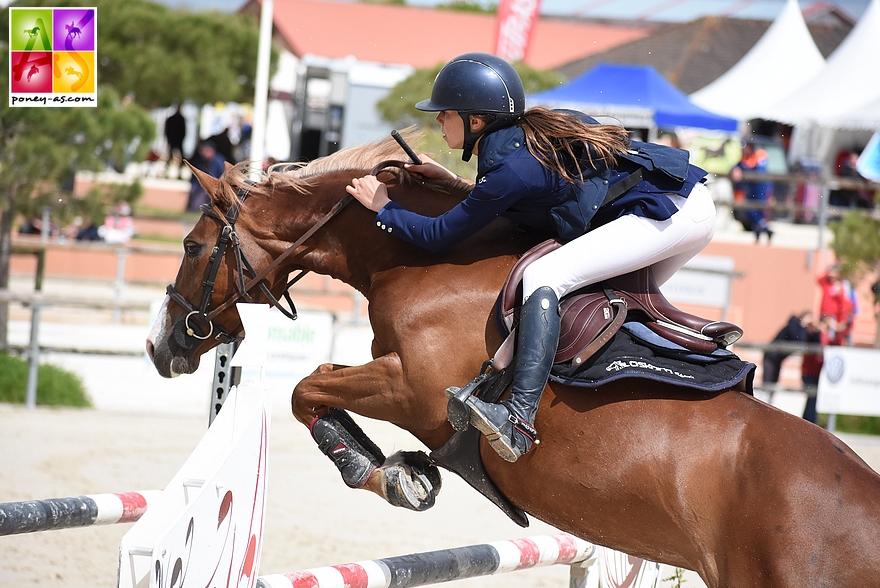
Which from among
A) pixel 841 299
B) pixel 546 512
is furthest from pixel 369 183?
pixel 841 299

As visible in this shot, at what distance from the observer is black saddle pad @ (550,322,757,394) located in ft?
9.77

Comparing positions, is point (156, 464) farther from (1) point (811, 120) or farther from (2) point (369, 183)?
(1) point (811, 120)

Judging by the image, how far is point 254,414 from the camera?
2967mm

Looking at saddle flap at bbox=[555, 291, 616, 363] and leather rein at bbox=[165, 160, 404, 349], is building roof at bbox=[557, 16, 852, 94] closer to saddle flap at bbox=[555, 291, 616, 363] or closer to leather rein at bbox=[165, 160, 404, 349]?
leather rein at bbox=[165, 160, 404, 349]

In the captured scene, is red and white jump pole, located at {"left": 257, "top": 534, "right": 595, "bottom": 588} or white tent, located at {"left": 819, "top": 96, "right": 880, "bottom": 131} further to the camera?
white tent, located at {"left": 819, "top": 96, "right": 880, "bottom": 131}

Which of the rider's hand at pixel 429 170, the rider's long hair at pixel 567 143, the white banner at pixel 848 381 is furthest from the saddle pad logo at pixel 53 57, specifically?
the white banner at pixel 848 381

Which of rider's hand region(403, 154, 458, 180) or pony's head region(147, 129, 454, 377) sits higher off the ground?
rider's hand region(403, 154, 458, 180)

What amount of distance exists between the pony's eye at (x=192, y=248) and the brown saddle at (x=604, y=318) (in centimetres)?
122

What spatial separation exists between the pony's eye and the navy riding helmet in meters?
1.03

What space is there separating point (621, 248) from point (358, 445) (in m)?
1.14

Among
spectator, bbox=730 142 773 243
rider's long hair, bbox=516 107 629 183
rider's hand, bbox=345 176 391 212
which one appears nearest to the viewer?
rider's long hair, bbox=516 107 629 183

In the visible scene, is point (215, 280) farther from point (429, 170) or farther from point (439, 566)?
point (439, 566)

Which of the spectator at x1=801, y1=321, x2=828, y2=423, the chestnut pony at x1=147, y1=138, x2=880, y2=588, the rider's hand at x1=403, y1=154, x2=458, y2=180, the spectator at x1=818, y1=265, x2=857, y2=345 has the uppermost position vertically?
the rider's hand at x1=403, y1=154, x2=458, y2=180

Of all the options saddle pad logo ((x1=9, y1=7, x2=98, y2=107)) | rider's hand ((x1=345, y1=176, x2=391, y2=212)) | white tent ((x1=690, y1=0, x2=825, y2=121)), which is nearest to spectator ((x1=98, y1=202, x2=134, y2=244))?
white tent ((x1=690, y1=0, x2=825, y2=121))
